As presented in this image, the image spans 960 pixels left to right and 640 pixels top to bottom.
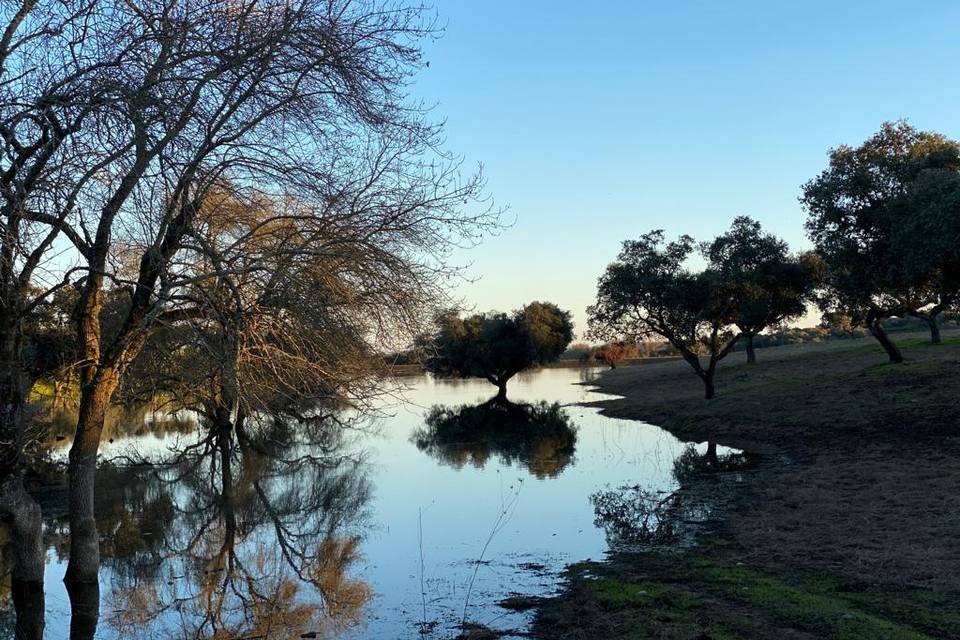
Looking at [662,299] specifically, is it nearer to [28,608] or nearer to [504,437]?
[504,437]

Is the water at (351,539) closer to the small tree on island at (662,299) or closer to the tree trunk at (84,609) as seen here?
the tree trunk at (84,609)

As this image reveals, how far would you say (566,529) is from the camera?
1405cm

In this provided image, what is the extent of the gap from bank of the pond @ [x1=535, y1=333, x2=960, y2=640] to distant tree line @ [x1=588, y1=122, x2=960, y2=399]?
4.05m

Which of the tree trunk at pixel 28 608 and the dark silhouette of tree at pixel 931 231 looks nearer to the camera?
the tree trunk at pixel 28 608

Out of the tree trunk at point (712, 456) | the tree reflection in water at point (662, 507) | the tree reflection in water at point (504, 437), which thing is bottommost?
the tree trunk at point (712, 456)

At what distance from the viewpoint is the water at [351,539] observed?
9.88 metres

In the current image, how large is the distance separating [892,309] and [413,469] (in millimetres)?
18114

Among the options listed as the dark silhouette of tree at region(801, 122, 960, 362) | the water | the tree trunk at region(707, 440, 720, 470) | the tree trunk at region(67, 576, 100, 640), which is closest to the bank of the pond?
the tree trunk at region(707, 440, 720, 470)

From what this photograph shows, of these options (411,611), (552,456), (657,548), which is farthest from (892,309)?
(411,611)

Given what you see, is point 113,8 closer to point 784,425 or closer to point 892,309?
point 784,425

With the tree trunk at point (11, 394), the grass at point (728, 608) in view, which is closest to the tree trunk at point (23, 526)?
the tree trunk at point (11, 394)

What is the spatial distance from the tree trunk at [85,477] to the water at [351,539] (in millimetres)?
594

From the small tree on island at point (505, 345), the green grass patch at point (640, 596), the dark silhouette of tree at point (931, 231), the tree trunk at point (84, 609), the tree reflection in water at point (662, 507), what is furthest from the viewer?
the small tree on island at point (505, 345)

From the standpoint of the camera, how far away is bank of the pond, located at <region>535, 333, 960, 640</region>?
759 cm
